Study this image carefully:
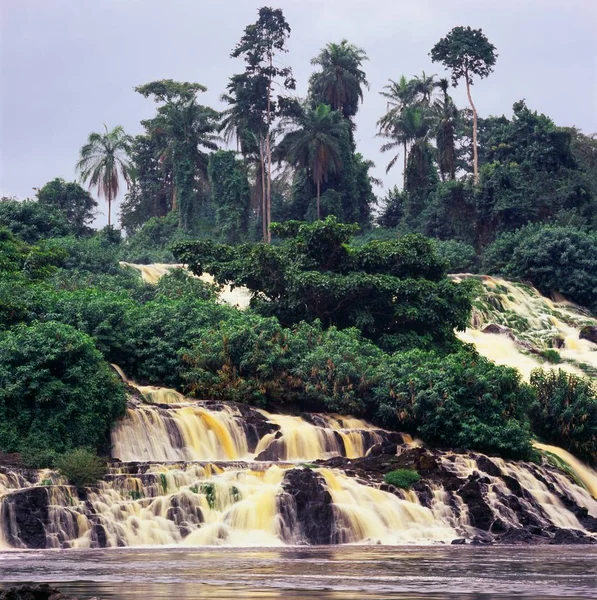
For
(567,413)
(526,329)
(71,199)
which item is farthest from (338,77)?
(567,413)

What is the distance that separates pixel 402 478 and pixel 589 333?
24280mm

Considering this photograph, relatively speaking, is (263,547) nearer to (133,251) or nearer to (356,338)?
(356,338)

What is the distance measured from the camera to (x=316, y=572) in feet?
58.6

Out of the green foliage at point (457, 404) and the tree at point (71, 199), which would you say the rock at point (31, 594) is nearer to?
the green foliage at point (457, 404)

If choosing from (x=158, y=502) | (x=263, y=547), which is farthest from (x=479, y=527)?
(x=158, y=502)

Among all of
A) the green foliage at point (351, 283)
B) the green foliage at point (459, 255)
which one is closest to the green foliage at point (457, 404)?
the green foliage at point (351, 283)

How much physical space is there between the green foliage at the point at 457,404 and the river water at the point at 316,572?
24.6 feet

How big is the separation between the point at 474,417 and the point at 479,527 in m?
5.47

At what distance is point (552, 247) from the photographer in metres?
56.2

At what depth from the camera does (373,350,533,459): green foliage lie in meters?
31.1

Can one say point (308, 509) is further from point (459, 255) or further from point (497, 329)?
point (459, 255)

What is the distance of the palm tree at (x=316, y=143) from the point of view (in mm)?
68500

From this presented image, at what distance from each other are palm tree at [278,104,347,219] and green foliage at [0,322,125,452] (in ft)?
132

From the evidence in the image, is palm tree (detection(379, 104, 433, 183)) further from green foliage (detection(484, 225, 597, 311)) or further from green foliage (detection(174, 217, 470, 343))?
green foliage (detection(174, 217, 470, 343))
